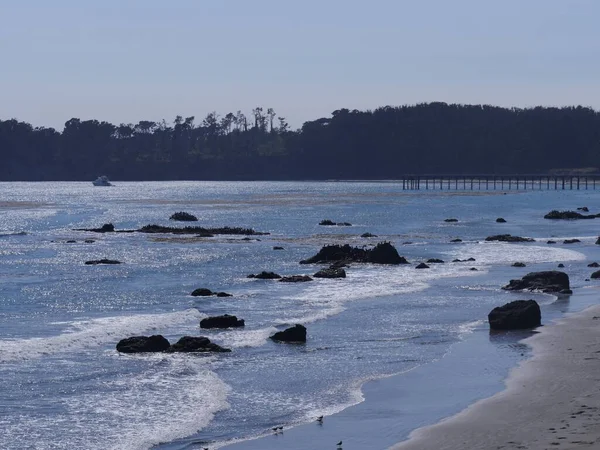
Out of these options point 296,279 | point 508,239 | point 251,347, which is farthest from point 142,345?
point 508,239

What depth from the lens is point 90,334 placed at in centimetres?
2744

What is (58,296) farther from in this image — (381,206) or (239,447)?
(381,206)

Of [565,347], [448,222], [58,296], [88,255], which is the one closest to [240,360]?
[565,347]

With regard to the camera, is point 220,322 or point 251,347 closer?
point 251,347

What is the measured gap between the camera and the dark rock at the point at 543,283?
36.4 m

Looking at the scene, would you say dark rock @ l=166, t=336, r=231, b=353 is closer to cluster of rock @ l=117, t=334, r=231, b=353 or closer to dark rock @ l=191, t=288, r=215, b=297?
cluster of rock @ l=117, t=334, r=231, b=353

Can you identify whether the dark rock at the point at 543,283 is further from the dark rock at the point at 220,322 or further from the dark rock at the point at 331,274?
the dark rock at the point at 220,322

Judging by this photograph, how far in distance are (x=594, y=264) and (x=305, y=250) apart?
19.0 meters

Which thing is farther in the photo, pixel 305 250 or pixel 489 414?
pixel 305 250

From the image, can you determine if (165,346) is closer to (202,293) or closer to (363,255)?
(202,293)

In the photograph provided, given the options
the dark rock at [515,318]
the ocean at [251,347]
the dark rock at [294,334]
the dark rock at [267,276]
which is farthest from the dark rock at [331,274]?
the dark rock at [294,334]

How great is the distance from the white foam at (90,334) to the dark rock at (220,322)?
1.37 m

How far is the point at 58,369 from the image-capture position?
73.4 ft

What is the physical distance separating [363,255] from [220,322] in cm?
2297
